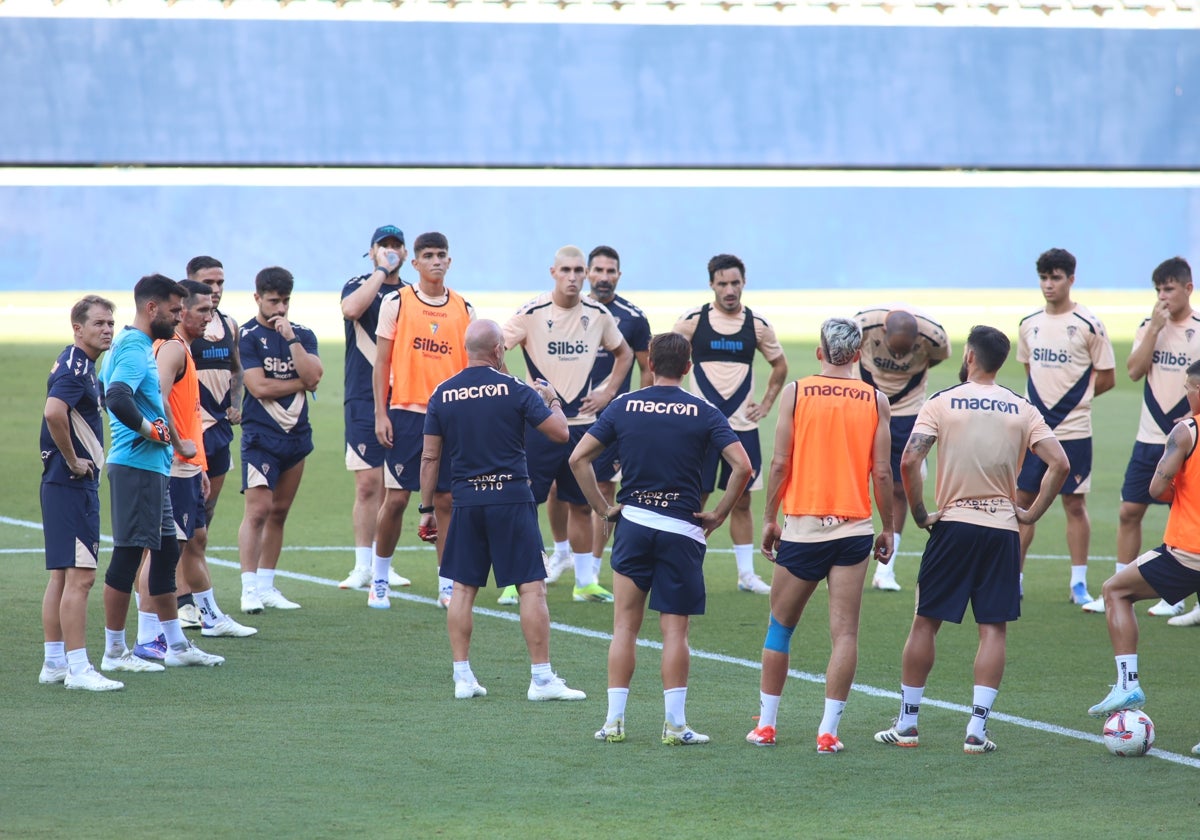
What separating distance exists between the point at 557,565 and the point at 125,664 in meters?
3.94

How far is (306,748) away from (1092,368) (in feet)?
21.4

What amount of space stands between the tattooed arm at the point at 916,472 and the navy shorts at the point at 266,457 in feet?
14.9

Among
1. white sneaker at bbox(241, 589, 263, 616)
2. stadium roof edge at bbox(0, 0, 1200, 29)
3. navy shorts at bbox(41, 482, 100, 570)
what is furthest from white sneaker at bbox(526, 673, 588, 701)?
stadium roof edge at bbox(0, 0, 1200, 29)

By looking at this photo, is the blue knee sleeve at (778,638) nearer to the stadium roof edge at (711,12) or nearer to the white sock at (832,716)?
the white sock at (832,716)

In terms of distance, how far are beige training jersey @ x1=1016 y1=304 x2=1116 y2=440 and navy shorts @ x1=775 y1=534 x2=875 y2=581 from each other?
168 inches

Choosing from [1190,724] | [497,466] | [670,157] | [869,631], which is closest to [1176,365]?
[869,631]

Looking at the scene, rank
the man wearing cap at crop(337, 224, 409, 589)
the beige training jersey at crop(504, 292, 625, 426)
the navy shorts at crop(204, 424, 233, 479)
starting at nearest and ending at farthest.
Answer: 1. the navy shorts at crop(204, 424, 233, 479)
2. the beige training jersey at crop(504, 292, 625, 426)
3. the man wearing cap at crop(337, 224, 409, 589)

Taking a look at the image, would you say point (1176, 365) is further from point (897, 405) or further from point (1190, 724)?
point (1190, 724)

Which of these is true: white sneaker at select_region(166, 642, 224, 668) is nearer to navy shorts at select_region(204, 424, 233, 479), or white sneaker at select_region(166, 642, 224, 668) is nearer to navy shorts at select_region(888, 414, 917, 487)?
navy shorts at select_region(204, 424, 233, 479)

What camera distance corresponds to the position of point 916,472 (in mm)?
6992

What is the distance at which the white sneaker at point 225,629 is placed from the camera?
30.0 ft

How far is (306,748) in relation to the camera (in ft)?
21.9

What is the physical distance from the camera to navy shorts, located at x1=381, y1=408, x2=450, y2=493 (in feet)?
33.3

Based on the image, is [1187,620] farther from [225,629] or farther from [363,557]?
[225,629]
